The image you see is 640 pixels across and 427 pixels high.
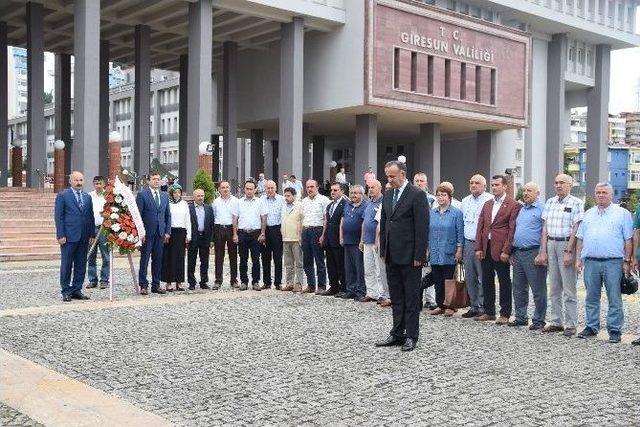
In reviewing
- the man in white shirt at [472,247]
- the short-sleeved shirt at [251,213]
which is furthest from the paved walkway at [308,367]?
the short-sleeved shirt at [251,213]

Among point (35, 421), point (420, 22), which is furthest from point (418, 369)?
point (420, 22)

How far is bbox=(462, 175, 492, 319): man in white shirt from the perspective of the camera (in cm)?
1030

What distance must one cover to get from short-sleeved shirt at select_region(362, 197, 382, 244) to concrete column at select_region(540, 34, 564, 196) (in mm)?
37054

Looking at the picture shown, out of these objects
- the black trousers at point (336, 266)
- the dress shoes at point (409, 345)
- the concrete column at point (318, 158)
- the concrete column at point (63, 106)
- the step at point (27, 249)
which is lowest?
the dress shoes at point (409, 345)

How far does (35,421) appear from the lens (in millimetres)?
5172

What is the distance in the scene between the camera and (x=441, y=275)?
10.6 metres

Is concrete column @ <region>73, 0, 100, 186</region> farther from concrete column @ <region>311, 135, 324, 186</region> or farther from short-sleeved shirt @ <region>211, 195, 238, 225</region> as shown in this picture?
concrete column @ <region>311, 135, 324, 186</region>

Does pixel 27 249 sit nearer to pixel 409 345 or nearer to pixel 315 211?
pixel 315 211

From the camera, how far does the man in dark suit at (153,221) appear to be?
40.9 feet

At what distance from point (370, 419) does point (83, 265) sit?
7.44 m

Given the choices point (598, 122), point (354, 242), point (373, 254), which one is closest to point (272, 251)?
point (354, 242)

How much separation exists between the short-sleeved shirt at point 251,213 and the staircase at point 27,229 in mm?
8279

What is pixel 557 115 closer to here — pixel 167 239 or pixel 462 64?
pixel 462 64

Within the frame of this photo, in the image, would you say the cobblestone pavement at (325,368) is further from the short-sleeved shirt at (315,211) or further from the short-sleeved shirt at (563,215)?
the short-sleeved shirt at (315,211)
